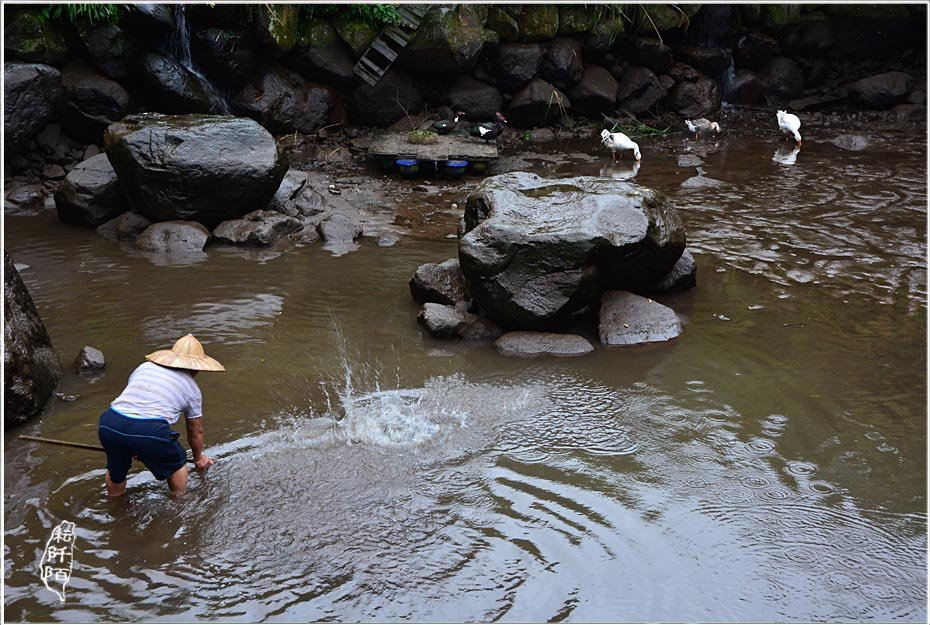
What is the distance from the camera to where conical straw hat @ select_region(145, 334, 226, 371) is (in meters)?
4.66

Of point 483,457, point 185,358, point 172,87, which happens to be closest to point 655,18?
point 172,87

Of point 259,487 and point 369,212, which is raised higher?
point 369,212

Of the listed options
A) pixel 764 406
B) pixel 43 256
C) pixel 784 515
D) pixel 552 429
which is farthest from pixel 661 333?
pixel 43 256

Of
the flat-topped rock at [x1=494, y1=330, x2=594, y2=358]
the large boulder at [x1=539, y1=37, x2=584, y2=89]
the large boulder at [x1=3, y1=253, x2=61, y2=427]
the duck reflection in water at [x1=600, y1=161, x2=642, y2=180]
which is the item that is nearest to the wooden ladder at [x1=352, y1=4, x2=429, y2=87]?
the large boulder at [x1=539, y1=37, x2=584, y2=89]

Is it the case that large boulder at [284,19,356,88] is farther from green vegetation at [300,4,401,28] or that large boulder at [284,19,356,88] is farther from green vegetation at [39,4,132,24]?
green vegetation at [39,4,132,24]

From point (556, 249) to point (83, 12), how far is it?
8694mm

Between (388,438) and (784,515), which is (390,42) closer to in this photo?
(388,438)

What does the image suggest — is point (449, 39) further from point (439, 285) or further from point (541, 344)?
point (541, 344)

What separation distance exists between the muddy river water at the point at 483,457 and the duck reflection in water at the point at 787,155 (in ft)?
14.3

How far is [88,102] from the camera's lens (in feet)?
37.2

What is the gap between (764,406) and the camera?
5.96 metres

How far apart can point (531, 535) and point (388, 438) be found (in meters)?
1.44
